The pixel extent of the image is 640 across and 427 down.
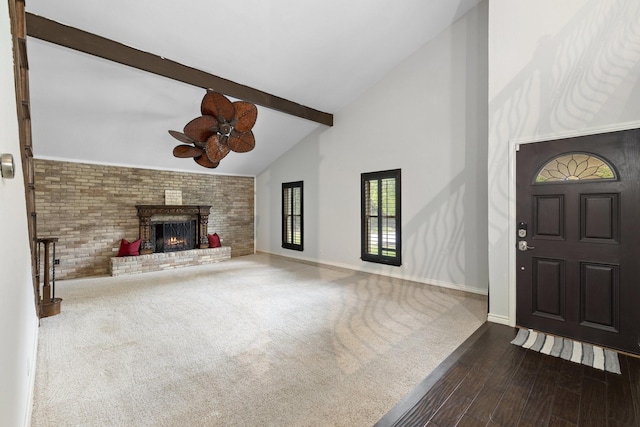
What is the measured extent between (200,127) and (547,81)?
4.03 meters

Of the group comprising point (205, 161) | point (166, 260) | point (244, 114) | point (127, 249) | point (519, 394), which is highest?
point (244, 114)

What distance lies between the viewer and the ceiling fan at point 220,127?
3.66m

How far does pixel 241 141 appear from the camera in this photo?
4199mm

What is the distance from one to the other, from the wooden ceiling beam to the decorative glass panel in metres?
4.45

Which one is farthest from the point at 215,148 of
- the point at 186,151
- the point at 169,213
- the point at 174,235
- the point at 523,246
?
the point at 174,235

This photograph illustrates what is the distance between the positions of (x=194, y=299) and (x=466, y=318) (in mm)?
3883

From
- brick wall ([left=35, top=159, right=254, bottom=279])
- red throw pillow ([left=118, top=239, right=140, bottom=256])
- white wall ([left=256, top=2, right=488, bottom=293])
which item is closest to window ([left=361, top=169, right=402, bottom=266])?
white wall ([left=256, top=2, right=488, bottom=293])

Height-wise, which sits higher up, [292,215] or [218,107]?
[218,107]

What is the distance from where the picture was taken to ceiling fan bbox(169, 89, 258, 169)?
12.0 ft

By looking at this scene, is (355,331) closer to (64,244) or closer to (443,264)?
(443,264)

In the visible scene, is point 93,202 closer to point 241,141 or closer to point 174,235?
point 174,235

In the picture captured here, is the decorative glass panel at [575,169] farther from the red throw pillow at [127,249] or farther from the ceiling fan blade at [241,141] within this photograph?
the red throw pillow at [127,249]

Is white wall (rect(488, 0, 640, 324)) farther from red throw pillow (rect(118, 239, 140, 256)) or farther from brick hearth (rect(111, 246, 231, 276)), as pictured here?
red throw pillow (rect(118, 239, 140, 256))

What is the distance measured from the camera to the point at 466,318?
3.82 m
